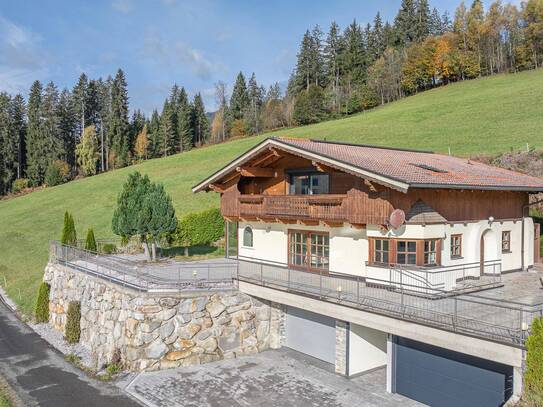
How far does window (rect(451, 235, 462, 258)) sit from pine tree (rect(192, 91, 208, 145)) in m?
94.3

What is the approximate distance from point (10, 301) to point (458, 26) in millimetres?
91540

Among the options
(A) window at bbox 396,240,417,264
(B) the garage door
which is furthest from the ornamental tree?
(A) window at bbox 396,240,417,264

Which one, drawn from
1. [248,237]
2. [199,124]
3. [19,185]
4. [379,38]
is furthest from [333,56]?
[248,237]

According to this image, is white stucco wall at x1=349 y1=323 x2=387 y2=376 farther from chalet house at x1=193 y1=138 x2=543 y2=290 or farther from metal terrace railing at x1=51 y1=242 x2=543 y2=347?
chalet house at x1=193 y1=138 x2=543 y2=290

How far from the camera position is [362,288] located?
1723cm

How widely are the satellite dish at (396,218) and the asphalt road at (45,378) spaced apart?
36.0 ft

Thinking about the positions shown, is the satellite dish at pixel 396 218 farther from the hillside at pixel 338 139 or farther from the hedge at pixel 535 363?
the hillside at pixel 338 139

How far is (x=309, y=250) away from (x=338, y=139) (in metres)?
36.8

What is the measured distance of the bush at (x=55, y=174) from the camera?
2987 inches

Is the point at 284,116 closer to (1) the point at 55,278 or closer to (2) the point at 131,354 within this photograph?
(1) the point at 55,278

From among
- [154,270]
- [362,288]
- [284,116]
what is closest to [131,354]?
[154,270]

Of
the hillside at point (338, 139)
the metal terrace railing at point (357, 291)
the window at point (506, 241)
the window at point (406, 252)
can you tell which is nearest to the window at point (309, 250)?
the metal terrace railing at point (357, 291)

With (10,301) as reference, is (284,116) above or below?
above

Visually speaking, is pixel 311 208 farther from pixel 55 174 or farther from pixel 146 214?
pixel 55 174
